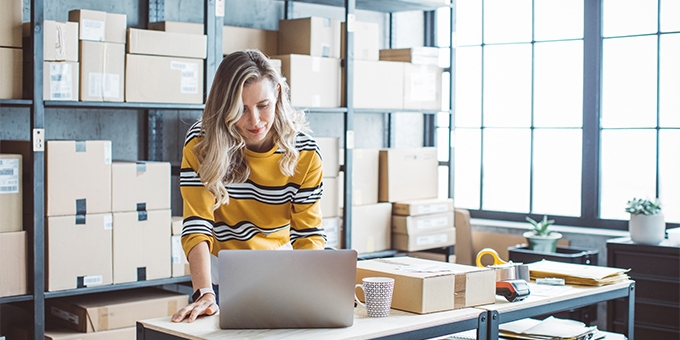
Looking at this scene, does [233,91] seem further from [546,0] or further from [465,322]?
[546,0]

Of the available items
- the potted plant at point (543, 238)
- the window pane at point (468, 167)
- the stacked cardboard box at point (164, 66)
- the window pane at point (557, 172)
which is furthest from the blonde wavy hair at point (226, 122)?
the window pane at point (468, 167)

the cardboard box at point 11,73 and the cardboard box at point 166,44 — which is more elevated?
the cardboard box at point 166,44

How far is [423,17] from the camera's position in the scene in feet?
18.5

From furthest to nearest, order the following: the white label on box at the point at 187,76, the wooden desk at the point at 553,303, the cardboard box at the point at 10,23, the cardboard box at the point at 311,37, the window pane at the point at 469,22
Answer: the window pane at the point at 469,22 < the cardboard box at the point at 311,37 < the white label on box at the point at 187,76 < the cardboard box at the point at 10,23 < the wooden desk at the point at 553,303

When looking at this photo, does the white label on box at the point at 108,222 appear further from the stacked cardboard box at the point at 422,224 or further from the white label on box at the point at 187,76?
the stacked cardboard box at the point at 422,224

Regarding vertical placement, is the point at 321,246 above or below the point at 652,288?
above

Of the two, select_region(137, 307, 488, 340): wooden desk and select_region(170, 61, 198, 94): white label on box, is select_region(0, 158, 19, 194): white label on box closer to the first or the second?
select_region(170, 61, 198, 94): white label on box

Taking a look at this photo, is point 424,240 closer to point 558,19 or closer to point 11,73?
point 558,19

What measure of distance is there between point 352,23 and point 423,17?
4.74 ft

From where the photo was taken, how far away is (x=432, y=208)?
15.4ft

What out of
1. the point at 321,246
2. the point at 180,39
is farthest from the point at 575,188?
the point at 321,246

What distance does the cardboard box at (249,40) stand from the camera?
4109 mm

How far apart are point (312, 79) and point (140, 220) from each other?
1.18 meters

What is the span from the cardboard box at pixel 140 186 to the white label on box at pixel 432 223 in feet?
5.18
